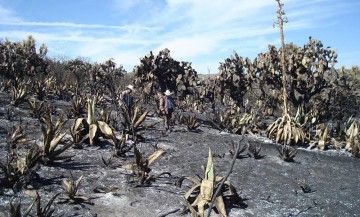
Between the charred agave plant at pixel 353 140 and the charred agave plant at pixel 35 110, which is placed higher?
the charred agave plant at pixel 35 110

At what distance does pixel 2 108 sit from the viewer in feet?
39.9

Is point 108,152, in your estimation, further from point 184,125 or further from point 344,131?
point 344,131

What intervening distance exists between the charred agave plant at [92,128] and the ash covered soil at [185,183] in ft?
0.91

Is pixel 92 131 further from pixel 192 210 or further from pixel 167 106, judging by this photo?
pixel 192 210

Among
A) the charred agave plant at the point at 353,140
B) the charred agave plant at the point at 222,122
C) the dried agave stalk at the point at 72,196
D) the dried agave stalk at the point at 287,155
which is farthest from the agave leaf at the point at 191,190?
the charred agave plant at the point at 222,122

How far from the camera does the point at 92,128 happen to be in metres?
8.88

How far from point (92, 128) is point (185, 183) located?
10.1 ft

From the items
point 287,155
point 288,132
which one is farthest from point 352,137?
point 287,155

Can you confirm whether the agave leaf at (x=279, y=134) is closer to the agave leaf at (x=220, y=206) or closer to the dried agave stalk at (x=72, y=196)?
the agave leaf at (x=220, y=206)

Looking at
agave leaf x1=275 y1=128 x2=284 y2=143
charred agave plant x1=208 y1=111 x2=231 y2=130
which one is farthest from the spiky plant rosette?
charred agave plant x1=208 y1=111 x2=231 y2=130

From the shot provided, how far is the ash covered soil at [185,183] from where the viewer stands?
229 inches

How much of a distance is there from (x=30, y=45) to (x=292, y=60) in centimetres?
1414

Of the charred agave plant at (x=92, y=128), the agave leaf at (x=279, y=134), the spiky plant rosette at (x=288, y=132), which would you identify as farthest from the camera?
the agave leaf at (x=279, y=134)

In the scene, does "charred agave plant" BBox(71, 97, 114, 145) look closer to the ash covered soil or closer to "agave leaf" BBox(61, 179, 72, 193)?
the ash covered soil
